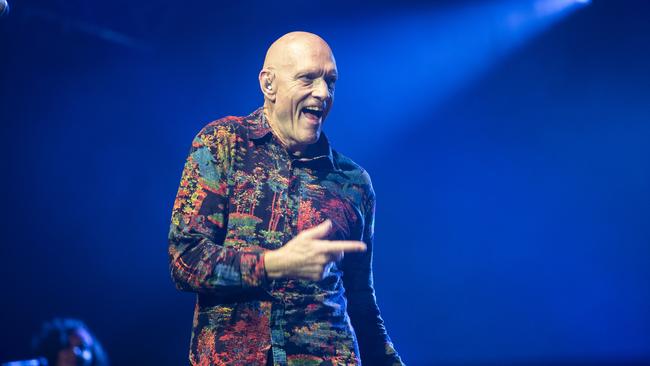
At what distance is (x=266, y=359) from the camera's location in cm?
190

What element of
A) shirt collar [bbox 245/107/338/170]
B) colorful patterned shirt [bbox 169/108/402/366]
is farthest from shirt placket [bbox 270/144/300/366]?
shirt collar [bbox 245/107/338/170]

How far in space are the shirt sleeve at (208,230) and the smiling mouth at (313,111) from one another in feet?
0.96

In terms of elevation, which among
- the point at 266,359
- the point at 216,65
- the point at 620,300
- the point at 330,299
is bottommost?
the point at 266,359

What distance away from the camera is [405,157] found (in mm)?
5848

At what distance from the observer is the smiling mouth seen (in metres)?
2.28

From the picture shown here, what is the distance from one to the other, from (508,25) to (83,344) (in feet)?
15.0

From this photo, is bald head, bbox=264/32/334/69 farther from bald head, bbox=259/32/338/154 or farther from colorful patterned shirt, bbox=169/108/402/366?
colorful patterned shirt, bbox=169/108/402/366

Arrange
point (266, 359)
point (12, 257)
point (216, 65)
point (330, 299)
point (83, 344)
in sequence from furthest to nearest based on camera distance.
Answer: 1. point (216, 65)
2. point (12, 257)
3. point (83, 344)
4. point (330, 299)
5. point (266, 359)

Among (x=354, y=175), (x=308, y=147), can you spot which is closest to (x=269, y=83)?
(x=308, y=147)

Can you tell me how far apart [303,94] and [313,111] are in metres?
0.08

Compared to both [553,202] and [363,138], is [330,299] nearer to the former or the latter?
[363,138]

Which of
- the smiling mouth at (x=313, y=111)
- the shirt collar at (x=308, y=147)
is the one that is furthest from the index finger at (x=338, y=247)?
the smiling mouth at (x=313, y=111)

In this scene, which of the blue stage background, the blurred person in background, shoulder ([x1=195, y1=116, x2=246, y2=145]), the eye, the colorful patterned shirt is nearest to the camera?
the colorful patterned shirt

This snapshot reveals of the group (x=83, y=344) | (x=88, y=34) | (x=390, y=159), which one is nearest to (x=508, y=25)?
(x=390, y=159)
